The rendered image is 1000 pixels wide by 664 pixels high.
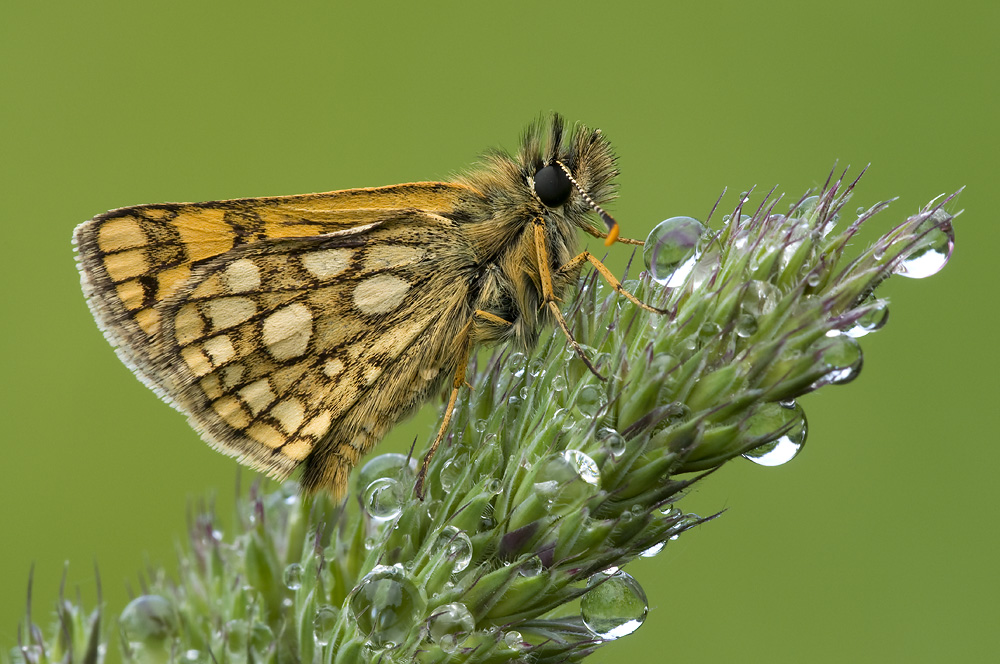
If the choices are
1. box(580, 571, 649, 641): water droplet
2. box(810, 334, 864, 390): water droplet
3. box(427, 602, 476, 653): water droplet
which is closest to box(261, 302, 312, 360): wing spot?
box(427, 602, 476, 653): water droplet

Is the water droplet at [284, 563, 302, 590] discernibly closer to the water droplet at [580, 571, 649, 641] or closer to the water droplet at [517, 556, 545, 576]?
the water droplet at [517, 556, 545, 576]

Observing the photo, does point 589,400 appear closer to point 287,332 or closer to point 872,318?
point 872,318

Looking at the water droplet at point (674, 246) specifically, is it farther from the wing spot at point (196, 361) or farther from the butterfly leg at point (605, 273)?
the wing spot at point (196, 361)

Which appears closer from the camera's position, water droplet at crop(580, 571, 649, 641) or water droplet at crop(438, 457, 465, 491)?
water droplet at crop(580, 571, 649, 641)

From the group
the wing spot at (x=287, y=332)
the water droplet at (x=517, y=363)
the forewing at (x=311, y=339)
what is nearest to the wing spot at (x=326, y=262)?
the forewing at (x=311, y=339)

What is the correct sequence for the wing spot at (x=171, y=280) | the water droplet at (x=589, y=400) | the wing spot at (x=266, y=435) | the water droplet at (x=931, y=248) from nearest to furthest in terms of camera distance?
the water droplet at (x=931, y=248) < the water droplet at (x=589, y=400) < the wing spot at (x=266, y=435) < the wing spot at (x=171, y=280)
